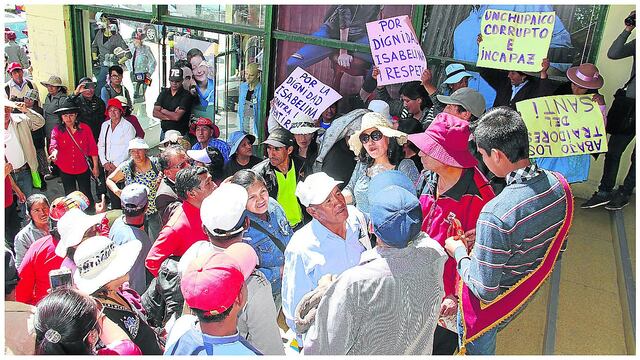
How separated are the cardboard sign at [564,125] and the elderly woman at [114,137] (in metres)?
4.00

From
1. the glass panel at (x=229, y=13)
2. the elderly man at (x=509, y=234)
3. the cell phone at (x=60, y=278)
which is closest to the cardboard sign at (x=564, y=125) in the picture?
the elderly man at (x=509, y=234)

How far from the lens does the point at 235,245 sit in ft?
8.76

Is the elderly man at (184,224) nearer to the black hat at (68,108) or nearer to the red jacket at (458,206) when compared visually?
the red jacket at (458,206)

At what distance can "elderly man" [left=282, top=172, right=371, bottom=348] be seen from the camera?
9.18ft

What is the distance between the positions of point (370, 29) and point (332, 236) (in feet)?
11.0

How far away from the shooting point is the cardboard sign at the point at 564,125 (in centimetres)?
466

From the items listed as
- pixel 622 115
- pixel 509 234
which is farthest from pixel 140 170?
pixel 622 115

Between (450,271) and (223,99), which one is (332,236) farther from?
(223,99)

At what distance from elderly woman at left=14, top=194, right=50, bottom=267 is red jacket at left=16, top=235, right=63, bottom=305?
1.83ft

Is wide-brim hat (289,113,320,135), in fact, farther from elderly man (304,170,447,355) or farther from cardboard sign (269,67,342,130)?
elderly man (304,170,447,355)

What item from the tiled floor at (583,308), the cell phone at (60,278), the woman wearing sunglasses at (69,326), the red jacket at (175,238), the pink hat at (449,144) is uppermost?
the pink hat at (449,144)

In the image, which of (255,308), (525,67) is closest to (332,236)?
(255,308)

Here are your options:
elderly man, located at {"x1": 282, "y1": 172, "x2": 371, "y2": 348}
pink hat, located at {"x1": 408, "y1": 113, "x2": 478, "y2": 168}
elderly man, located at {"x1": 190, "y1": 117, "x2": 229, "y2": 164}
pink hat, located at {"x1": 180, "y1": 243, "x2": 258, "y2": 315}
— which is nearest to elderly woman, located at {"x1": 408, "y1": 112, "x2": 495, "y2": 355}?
pink hat, located at {"x1": 408, "y1": 113, "x2": 478, "y2": 168}

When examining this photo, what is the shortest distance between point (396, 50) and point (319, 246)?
3334 mm
